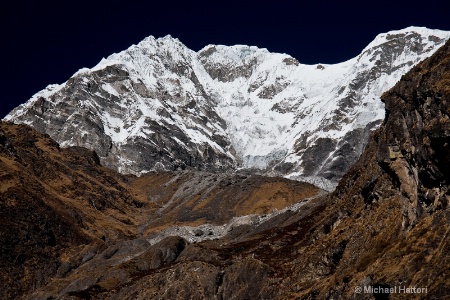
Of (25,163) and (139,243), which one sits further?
(25,163)

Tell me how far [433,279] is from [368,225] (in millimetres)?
17013

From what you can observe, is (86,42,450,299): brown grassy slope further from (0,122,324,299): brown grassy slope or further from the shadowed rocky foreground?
(0,122,324,299): brown grassy slope

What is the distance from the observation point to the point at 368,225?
4569 centimetres

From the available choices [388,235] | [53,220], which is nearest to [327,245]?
[388,235]

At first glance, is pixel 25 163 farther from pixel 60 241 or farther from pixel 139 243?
pixel 139 243

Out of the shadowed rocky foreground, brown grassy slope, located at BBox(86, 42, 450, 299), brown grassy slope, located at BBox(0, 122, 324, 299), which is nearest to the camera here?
brown grassy slope, located at BBox(86, 42, 450, 299)

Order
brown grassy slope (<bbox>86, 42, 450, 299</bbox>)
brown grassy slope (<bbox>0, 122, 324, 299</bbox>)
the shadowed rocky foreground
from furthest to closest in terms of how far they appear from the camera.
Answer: brown grassy slope (<bbox>0, 122, 324, 299</bbox>) < the shadowed rocky foreground < brown grassy slope (<bbox>86, 42, 450, 299</bbox>)

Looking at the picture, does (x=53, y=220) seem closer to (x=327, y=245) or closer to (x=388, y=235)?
(x=327, y=245)

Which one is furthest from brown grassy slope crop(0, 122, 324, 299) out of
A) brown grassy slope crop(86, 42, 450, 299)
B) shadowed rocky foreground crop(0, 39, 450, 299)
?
brown grassy slope crop(86, 42, 450, 299)

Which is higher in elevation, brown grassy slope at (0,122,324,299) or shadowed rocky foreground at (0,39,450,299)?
brown grassy slope at (0,122,324,299)

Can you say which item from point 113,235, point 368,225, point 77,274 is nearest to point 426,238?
point 368,225

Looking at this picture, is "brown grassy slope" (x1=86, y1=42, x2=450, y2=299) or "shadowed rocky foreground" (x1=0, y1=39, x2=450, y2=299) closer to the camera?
"brown grassy slope" (x1=86, y1=42, x2=450, y2=299)

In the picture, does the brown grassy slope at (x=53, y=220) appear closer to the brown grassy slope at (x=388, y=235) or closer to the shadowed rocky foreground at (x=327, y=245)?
the shadowed rocky foreground at (x=327, y=245)

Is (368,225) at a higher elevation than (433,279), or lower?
higher
